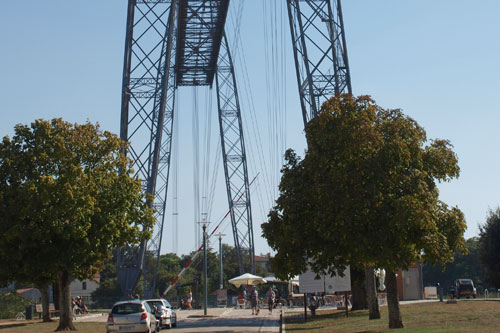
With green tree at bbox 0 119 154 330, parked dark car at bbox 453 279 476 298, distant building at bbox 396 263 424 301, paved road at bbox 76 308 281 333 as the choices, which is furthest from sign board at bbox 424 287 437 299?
green tree at bbox 0 119 154 330

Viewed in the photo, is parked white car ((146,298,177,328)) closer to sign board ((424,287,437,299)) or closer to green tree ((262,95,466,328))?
green tree ((262,95,466,328))

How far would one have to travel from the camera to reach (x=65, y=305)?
25.8 metres

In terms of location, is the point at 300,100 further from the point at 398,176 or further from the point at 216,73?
the point at 216,73

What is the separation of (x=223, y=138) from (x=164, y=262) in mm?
62692

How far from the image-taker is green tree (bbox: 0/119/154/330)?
2411 cm

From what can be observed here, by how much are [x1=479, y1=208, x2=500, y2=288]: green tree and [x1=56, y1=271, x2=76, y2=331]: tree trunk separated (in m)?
A: 37.1

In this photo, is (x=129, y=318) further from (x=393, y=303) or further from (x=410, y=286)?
(x=410, y=286)

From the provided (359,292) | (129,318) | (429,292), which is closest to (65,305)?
(129,318)

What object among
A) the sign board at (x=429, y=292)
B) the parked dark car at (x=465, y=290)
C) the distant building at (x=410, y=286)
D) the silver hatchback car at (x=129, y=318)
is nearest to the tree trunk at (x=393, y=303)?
the silver hatchback car at (x=129, y=318)

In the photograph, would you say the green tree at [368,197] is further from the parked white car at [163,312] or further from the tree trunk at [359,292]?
the tree trunk at [359,292]

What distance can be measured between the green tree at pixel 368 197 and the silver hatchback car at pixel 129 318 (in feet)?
16.0

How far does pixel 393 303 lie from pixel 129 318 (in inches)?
330

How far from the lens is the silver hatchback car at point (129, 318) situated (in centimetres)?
2127

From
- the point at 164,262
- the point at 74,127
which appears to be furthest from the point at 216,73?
the point at 164,262
